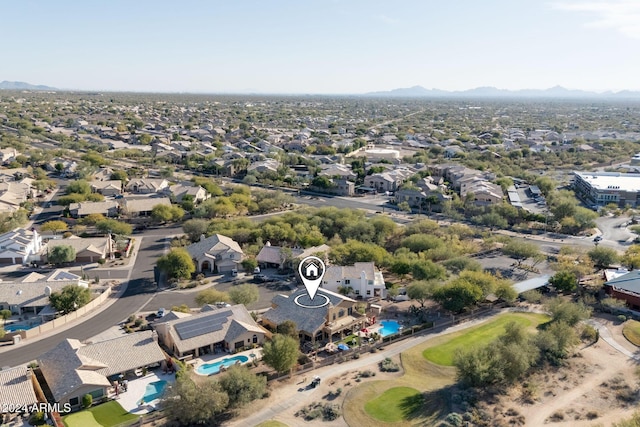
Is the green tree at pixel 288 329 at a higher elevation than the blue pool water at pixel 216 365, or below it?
higher

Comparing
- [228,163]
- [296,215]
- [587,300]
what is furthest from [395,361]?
[228,163]

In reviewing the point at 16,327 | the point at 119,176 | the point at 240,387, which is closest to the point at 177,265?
the point at 16,327

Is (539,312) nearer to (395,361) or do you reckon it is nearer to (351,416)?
(395,361)

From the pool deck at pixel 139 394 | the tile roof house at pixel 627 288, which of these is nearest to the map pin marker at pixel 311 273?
the pool deck at pixel 139 394

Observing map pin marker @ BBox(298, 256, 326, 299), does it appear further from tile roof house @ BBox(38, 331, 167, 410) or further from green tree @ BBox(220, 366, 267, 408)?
tile roof house @ BBox(38, 331, 167, 410)

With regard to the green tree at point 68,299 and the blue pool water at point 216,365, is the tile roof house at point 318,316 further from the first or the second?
the green tree at point 68,299

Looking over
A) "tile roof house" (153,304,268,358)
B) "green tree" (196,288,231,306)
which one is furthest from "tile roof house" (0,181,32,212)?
"tile roof house" (153,304,268,358)

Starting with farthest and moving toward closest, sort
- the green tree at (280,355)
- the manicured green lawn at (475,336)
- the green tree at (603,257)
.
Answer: the green tree at (603,257), the manicured green lawn at (475,336), the green tree at (280,355)
